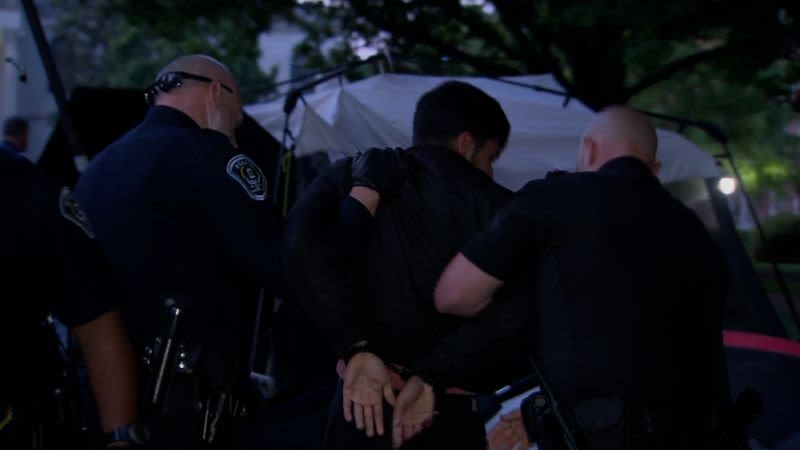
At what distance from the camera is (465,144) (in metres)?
2.93

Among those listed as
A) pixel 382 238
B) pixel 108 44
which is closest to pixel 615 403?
pixel 382 238

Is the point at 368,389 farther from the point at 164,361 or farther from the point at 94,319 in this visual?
the point at 94,319

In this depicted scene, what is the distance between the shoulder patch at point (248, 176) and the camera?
2.80m

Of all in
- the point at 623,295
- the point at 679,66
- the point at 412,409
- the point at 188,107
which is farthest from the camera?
the point at 679,66

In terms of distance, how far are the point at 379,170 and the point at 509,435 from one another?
1.40 meters

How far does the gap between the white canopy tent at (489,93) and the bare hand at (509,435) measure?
319 centimetres

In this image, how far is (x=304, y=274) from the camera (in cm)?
261

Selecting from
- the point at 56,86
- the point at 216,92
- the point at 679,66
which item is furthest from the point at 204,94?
the point at 679,66

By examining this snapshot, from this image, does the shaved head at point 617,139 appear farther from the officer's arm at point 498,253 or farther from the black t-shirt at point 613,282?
the officer's arm at point 498,253

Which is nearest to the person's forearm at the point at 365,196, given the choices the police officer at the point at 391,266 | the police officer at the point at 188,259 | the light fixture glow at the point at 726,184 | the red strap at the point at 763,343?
the police officer at the point at 391,266

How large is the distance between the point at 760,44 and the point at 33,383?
34.5ft

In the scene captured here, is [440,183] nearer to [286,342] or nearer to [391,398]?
[391,398]

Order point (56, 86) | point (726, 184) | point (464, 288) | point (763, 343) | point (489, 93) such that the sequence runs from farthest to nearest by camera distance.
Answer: point (726, 184)
point (489, 93)
point (56, 86)
point (763, 343)
point (464, 288)

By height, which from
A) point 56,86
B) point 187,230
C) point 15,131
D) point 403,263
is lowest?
point 403,263
